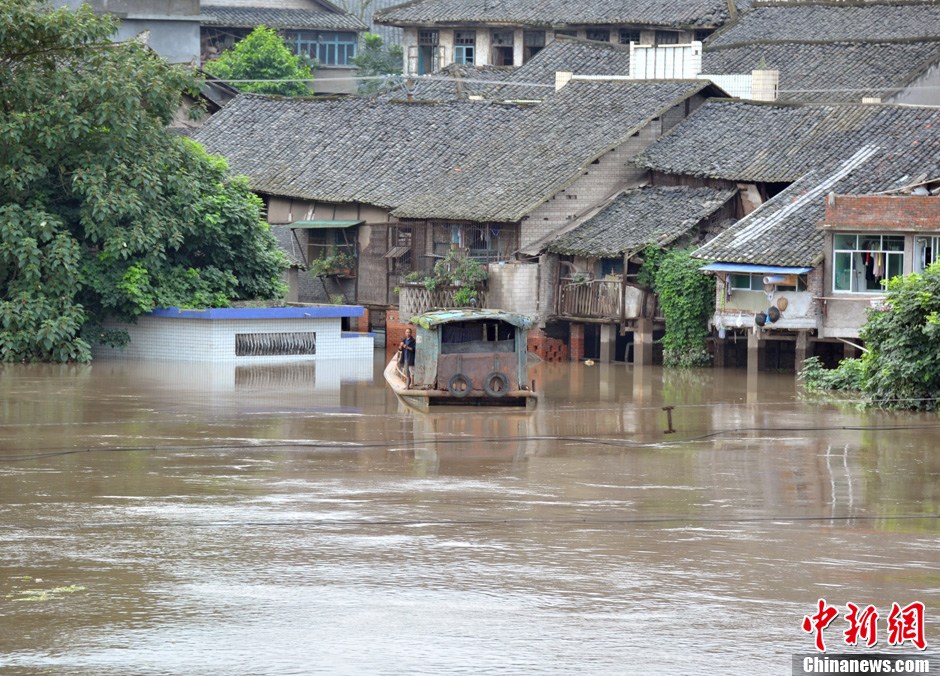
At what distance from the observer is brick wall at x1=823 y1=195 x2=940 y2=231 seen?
3148 centimetres

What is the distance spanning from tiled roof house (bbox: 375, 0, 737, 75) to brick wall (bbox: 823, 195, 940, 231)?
75.3 ft

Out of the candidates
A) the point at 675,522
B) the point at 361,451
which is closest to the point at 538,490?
the point at 675,522

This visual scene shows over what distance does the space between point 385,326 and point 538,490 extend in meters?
22.1

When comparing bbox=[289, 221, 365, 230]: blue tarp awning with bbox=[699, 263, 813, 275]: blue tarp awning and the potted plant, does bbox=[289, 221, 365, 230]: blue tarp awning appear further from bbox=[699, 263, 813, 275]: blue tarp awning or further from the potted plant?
bbox=[699, 263, 813, 275]: blue tarp awning

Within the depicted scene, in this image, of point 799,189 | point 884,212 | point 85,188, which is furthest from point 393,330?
point 884,212

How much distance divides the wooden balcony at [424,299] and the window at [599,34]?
63.4 feet

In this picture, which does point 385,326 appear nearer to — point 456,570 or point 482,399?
point 482,399

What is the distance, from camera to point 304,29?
203 ft

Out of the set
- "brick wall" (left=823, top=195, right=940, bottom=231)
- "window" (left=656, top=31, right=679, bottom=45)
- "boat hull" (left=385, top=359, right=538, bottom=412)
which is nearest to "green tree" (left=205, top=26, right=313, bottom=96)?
"window" (left=656, top=31, right=679, bottom=45)

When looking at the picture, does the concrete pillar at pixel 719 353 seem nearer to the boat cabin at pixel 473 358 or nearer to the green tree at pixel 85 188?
the boat cabin at pixel 473 358

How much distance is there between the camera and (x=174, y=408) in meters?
26.6

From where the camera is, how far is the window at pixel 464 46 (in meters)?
58.7

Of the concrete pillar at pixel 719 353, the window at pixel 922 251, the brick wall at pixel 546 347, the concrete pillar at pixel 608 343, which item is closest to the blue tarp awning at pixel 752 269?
the concrete pillar at pixel 719 353

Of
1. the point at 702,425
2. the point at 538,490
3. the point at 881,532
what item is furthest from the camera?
the point at 702,425
